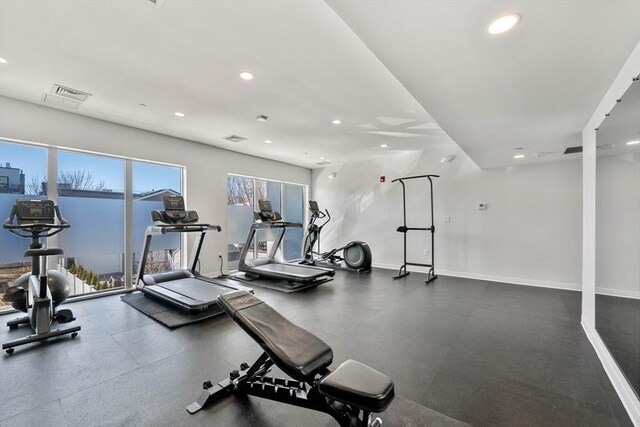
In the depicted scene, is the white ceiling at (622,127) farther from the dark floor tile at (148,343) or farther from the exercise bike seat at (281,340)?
the dark floor tile at (148,343)

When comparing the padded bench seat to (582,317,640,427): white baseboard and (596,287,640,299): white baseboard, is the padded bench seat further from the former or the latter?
(596,287,640,299): white baseboard

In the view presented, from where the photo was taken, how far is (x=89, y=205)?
4496 millimetres

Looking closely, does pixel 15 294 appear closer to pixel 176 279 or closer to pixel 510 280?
pixel 176 279

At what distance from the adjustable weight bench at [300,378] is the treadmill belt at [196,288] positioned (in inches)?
74.4

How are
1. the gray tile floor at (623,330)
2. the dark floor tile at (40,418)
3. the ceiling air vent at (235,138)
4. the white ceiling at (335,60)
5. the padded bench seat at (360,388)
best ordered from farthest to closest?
1. the ceiling air vent at (235,138)
2. the gray tile floor at (623,330)
3. the dark floor tile at (40,418)
4. the white ceiling at (335,60)
5. the padded bench seat at (360,388)

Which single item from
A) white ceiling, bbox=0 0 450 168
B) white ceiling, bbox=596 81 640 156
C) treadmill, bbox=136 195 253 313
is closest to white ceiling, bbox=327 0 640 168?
white ceiling, bbox=596 81 640 156

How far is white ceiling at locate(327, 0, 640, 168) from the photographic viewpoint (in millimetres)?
1464

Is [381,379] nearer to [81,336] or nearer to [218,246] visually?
[81,336]

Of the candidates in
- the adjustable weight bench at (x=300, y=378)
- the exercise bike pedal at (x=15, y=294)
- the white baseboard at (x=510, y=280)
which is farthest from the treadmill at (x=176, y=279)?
the white baseboard at (x=510, y=280)

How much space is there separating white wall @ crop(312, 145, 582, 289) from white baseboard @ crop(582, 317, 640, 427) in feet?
8.72

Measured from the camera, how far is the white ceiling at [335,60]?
160cm

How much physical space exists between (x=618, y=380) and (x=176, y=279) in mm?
5526

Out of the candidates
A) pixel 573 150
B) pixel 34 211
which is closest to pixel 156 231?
pixel 34 211

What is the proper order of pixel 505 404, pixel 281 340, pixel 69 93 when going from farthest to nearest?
pixel 69 93
pixel 505 404
pixel 281 340
